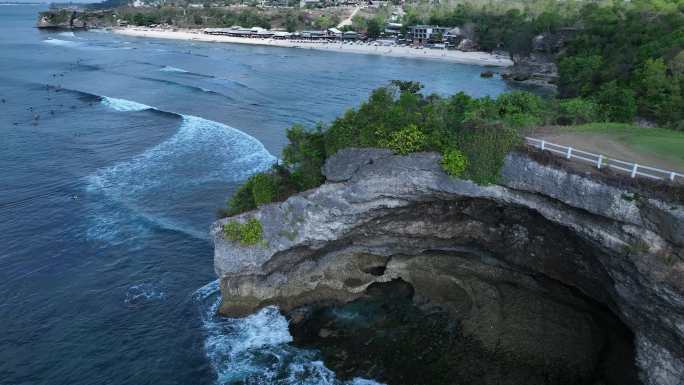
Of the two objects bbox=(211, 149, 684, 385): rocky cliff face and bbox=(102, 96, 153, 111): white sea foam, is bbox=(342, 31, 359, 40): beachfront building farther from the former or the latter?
bbox=(211, 149, 684, 385): rocky cliff face

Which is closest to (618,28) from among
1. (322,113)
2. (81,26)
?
(322,113)

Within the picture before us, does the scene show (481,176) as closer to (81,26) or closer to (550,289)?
(550,289)

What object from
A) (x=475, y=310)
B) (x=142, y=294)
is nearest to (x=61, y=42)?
(x=142, y=294)

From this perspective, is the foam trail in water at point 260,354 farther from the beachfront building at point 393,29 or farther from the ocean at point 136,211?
the beachfront building at point 393,29

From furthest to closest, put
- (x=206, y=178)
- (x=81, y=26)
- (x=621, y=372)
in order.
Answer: (x=81, y=26) → (x=206, y=178) → (x=621, y=372)

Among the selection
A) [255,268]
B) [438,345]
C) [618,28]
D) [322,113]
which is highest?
[618,28]

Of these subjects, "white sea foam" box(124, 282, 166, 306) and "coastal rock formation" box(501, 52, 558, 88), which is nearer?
"white sea foam" box(124, 282, 166, 306)

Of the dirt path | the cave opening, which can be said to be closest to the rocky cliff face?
the cave opening

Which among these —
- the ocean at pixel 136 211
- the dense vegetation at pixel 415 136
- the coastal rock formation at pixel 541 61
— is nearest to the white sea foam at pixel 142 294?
the ocean at pixel 136 211
